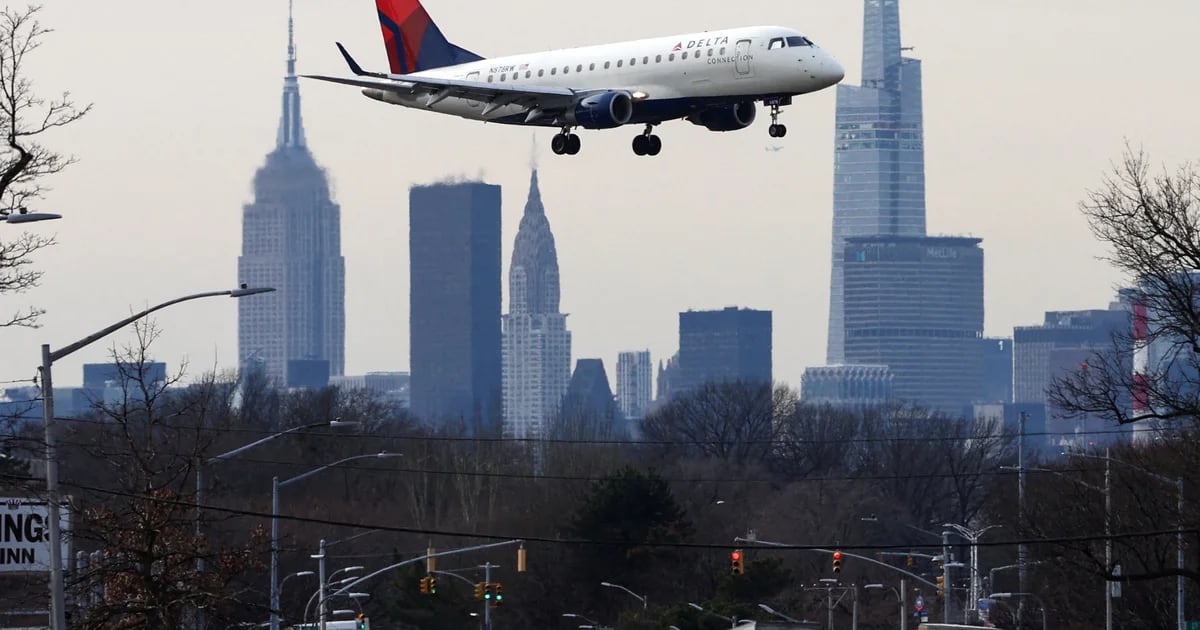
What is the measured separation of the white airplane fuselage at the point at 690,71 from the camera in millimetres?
58750

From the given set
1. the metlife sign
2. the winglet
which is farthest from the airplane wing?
the metlife sign

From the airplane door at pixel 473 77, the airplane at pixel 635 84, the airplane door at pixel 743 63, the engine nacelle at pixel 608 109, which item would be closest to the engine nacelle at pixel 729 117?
the airplane at pixel 635 84

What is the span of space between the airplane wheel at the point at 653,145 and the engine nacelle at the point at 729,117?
1.50 m

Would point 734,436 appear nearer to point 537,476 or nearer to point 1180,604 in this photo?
point 537,476

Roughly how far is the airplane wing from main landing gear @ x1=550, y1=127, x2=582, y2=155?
76 cm

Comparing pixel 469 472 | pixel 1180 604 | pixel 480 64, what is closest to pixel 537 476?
pixel 469 472

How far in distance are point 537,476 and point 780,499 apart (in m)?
12.7

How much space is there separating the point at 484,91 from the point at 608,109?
3.81 m

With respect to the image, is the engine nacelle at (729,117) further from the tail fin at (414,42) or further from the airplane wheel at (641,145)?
the tail fin at (414,42)

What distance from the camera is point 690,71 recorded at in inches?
2335

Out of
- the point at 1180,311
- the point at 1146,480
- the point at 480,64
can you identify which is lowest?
the point at 1146,480

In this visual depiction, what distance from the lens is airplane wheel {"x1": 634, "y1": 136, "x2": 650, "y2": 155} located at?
2461 inches

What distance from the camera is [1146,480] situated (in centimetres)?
6328

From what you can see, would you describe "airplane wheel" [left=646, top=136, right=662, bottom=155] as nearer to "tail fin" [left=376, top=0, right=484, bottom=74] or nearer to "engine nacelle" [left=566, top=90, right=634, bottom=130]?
"engine nacelle" [left=566, top=90, right=634, bottom=130]
